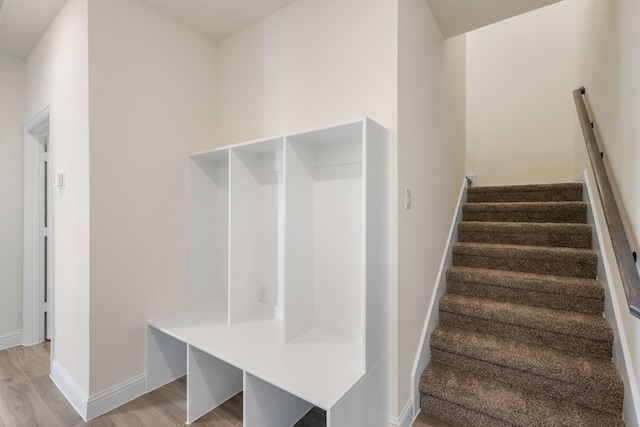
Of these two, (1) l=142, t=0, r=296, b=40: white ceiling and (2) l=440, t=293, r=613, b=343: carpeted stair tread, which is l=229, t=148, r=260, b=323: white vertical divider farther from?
(2) l=440, t=293, r=613, b=343: carpeted stair tread

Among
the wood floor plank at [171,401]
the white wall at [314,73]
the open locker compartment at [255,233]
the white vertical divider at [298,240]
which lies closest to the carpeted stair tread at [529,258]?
the white wall at [314,73]

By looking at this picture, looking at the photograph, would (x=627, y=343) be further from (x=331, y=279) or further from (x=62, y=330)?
(x=62, y=330)

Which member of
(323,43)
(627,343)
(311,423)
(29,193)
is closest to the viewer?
(627,343)

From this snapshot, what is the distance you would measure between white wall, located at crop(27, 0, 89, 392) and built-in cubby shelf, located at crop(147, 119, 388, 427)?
1.53 feet

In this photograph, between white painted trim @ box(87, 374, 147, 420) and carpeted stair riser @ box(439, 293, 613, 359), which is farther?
white painted trim @ box(87, 374, 147, 420)

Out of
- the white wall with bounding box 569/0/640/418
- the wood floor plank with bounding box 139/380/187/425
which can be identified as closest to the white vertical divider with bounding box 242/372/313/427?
the wood floor plank with bounding box 139/380/187/425

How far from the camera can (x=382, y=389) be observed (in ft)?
5.24

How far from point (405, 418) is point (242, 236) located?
1.50 meters

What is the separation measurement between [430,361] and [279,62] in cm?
232

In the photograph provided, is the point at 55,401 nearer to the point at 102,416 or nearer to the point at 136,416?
the point at 102,416

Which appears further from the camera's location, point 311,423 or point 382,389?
point 311,423

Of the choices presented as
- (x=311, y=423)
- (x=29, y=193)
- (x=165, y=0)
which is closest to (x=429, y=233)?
(x=311, y=423)

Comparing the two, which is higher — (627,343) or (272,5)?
(272,5)

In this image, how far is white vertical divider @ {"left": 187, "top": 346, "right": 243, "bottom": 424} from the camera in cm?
180
